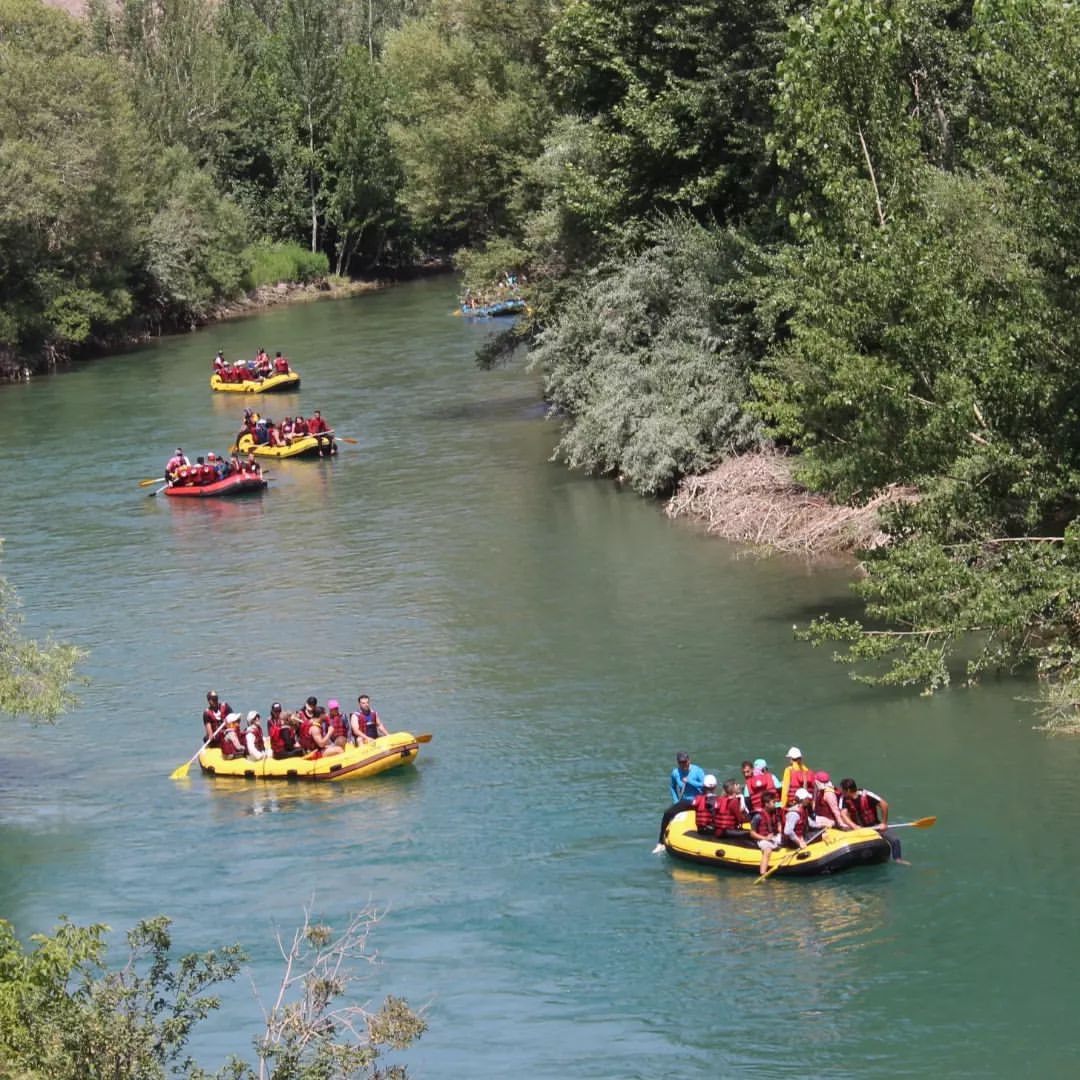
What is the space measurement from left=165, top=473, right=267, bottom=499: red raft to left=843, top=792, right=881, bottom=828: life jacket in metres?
26.1

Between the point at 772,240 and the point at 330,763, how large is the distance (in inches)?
669

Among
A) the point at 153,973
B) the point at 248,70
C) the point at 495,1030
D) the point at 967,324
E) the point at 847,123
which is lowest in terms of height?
the point at 495,1030

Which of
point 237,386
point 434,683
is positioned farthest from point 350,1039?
point 237,386

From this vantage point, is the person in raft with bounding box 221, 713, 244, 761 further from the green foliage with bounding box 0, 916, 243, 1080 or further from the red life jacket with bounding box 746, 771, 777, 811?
the green foliage with bounding box 0, 916, 243, 1080

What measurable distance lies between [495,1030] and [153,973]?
6777mm

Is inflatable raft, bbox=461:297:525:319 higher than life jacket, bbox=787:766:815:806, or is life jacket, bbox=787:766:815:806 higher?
inflatable raft, bbox=461:297:525:319

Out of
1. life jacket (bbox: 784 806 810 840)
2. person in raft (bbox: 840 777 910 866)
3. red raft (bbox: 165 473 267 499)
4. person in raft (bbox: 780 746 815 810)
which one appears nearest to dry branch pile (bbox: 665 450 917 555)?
person in raft (bbox: 780 746 815 810)

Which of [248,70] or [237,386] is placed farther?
[248,70]

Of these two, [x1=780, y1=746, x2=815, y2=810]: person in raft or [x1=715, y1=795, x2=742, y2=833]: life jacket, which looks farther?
[x1=780, y1=746, x2=815, y2=810]: person in raft

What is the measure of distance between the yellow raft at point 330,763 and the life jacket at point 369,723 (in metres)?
0.29

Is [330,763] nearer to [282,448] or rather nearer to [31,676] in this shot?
[31,676]

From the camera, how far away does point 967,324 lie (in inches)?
987

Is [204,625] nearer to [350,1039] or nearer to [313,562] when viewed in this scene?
[313,562]

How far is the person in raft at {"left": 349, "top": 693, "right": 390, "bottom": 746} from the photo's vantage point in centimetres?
2616
